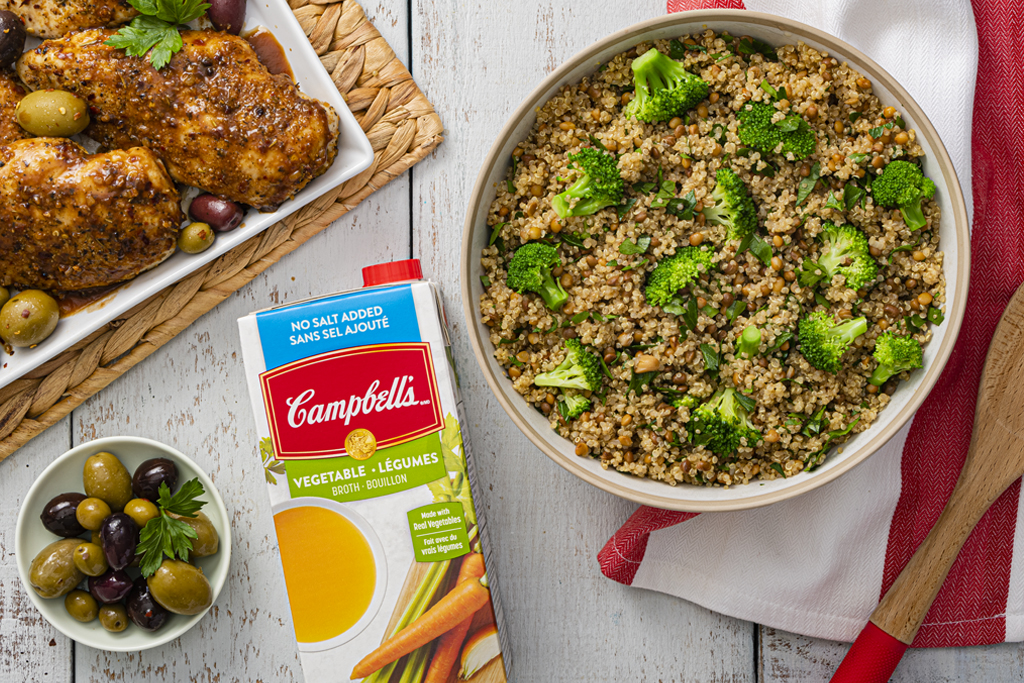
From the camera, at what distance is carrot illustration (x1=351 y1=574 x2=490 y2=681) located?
1845mm

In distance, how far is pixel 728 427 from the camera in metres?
1.77

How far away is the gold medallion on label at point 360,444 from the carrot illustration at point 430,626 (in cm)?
44

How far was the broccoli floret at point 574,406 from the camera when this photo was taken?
1.82 m

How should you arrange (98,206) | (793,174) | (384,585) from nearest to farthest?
1. (793,174)
2. (384,585)
3. (98,206)

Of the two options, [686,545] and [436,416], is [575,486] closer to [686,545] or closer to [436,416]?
[686,545]

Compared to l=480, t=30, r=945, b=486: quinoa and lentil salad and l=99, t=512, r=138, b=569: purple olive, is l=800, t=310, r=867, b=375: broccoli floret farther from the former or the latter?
l=99, t=512, r=138, b=569: purple olive

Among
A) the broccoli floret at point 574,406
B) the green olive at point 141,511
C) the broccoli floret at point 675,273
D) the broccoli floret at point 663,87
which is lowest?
the green olive at point 141,511

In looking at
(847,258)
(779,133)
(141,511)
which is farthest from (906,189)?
(141,511)

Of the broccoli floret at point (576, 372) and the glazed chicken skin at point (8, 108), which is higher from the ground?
the glazed chicken skin at point (8, 108)

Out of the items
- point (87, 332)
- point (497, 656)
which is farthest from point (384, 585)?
point (87, 332)

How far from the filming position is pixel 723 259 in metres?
1.76

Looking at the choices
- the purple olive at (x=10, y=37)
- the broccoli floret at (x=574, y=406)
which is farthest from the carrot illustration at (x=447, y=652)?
the purple olive at (x=10, y=37)

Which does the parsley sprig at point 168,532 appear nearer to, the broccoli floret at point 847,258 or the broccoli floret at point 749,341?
the broccoli floret at point 749,341

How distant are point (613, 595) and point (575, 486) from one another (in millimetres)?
389
